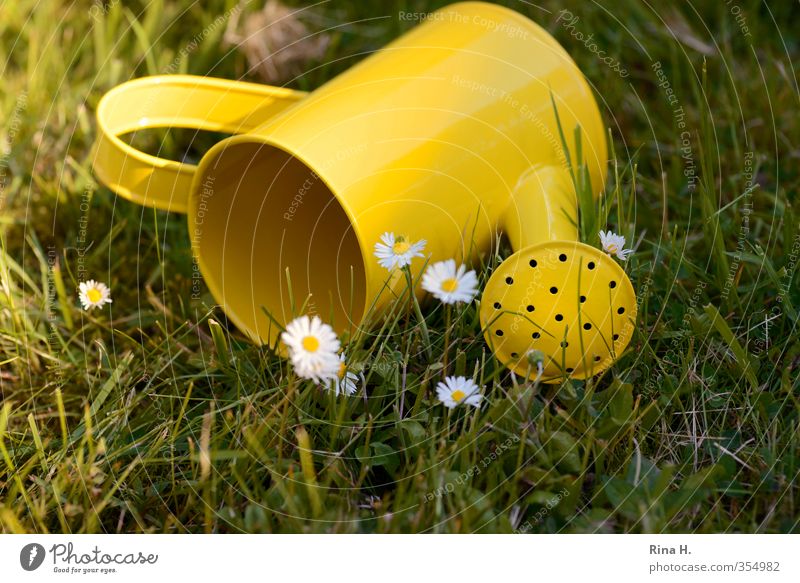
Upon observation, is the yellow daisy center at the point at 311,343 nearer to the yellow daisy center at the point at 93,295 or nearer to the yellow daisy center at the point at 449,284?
the yellow daisy center at the point at 449,284

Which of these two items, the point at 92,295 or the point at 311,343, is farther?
the point at 92,295

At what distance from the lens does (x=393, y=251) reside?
89cm

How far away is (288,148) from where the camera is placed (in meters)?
0.86

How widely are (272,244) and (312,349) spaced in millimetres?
332

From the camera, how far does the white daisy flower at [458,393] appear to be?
2.78 ft

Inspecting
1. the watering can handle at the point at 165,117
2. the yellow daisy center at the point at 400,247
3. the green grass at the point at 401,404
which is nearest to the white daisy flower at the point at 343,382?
the green grass at the point at 401,404

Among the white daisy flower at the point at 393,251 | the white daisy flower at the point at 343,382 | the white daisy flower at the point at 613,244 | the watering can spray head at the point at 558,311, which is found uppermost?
the white daisy flower at the point at 613,244

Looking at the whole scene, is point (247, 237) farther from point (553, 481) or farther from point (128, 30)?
point (128, 30)

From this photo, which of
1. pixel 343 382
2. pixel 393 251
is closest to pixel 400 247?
pixel 393 251

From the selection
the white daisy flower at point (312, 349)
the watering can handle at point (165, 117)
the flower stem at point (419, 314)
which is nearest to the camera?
the white daisy flower at point (312, 349)

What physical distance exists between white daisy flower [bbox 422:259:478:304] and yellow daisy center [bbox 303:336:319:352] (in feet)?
0.40

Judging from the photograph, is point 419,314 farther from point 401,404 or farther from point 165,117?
point 165,117

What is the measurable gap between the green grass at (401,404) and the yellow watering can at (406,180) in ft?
0.20
